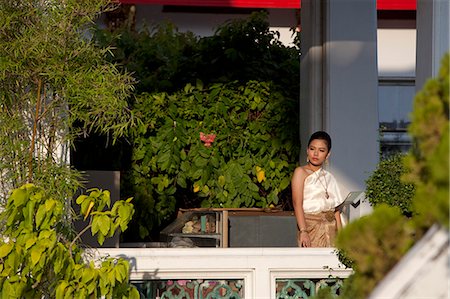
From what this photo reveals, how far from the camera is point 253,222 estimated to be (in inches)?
306

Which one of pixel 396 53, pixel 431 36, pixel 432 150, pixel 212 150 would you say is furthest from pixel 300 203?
pixel 396 53

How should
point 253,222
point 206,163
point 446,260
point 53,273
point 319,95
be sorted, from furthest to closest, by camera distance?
point 206,163, point 319,95, point 253,222, point 53,273, point 446,260

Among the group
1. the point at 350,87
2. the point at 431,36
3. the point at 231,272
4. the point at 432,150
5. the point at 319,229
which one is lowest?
the point at 231,272

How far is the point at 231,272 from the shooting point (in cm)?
544

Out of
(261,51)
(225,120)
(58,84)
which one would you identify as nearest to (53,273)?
(58,84)

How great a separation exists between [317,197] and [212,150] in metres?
2.52

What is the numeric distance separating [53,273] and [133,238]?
4216 millimetres

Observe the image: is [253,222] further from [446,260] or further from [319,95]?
[446,260]

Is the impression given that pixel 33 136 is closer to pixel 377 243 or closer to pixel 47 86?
pixel 47 86

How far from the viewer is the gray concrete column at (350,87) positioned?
798cm

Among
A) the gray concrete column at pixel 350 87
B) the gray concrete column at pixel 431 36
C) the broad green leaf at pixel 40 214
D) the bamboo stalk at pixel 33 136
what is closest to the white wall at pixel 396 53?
the gray concrete column at pixel 350 87

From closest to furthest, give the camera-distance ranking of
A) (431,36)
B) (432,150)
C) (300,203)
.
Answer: (432,150), (431,36), (300,203)

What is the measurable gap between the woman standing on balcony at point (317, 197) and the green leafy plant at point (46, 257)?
1.89 meters

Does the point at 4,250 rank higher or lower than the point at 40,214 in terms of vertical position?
lower
